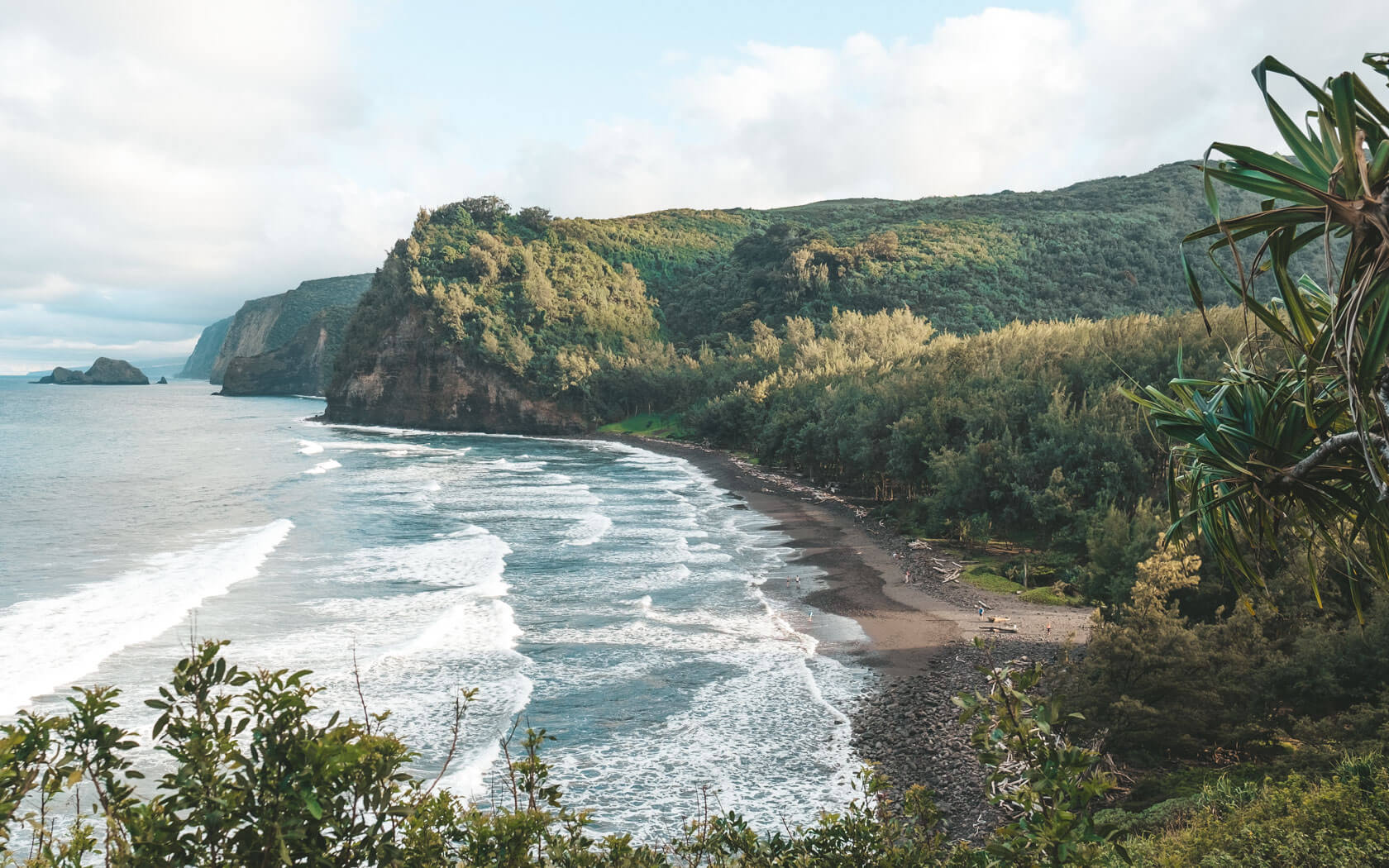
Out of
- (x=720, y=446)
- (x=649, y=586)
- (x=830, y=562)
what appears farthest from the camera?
(x=720, y=446)

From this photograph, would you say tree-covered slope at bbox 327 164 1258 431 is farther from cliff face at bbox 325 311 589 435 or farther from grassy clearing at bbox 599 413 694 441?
grassy clearing at bbox 599 413 694 441

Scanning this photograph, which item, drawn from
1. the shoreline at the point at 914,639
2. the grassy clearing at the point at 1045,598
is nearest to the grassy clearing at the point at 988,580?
the shoreline at the point at 914,639

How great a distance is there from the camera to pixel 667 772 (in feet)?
54.7

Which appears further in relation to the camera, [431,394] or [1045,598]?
[431,394]

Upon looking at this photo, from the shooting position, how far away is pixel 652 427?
99625mm

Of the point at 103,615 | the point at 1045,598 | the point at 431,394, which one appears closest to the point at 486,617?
the point at 103,615

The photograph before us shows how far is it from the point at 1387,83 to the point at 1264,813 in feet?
24.4

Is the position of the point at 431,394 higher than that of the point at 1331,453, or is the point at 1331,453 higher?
the point at 431,394

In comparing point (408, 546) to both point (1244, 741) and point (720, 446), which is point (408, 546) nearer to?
point (1244, 741)

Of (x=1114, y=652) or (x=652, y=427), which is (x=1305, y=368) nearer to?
(x=1114, y=652)

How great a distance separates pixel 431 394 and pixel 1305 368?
113827 millimetres

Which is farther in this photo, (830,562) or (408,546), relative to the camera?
(408,546)

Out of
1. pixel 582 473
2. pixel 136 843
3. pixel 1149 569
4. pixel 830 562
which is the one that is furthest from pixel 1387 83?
pixel 582 473

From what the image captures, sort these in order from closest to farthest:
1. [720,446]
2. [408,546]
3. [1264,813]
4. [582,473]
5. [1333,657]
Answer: [1264,813], [1333,657], [408,546], [582,473], [720,446]
